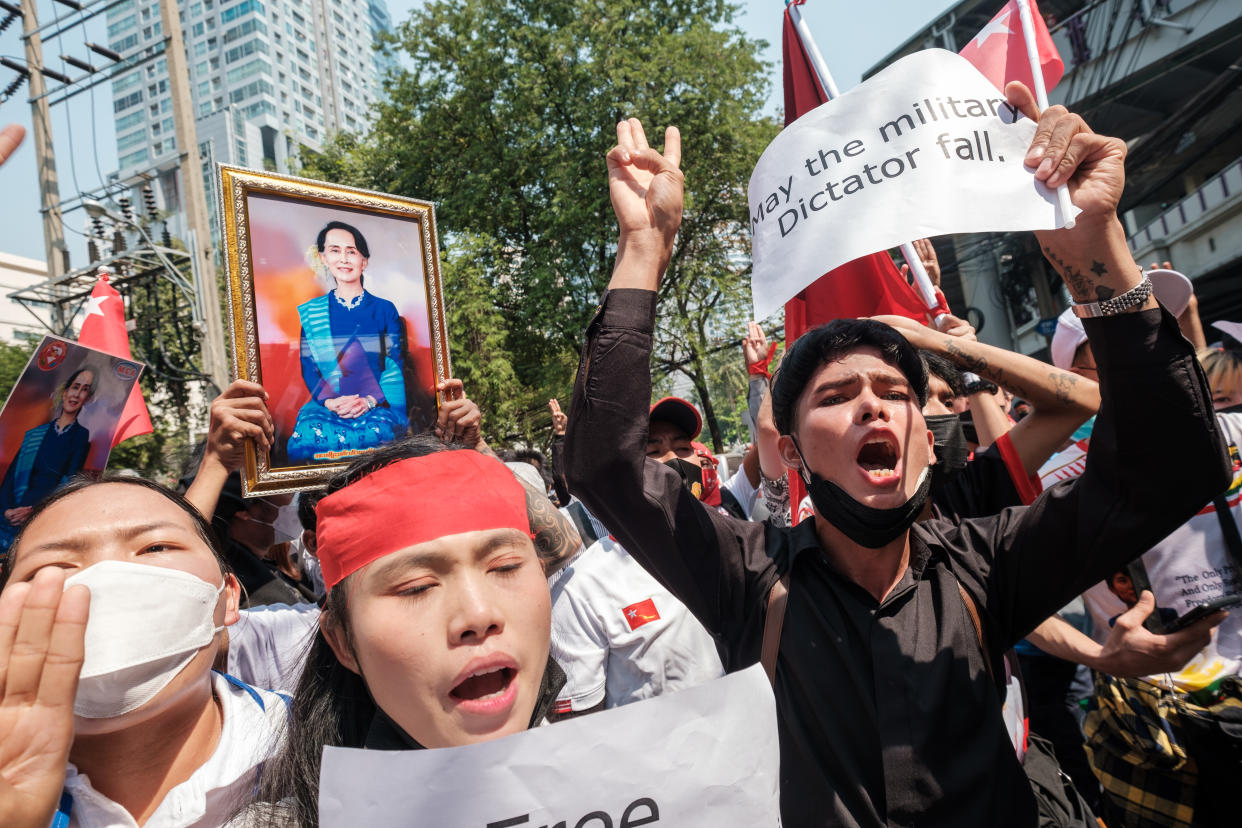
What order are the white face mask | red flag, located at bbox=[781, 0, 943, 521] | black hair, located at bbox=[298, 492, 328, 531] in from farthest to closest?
1. red flag, located at bbox=[781, 0, 943, 521]
2. black hair, located at bbox=[298, 492, 328, 531]
3. the white face mask

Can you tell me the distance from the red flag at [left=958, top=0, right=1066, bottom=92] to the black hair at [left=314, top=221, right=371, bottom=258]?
2255 millimetres

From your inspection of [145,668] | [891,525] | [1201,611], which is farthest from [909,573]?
[145,668]

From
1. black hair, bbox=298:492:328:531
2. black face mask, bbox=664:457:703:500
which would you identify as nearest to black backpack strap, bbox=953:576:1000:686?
black hair, bbox=298:492:328:531

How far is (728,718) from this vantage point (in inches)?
53.1

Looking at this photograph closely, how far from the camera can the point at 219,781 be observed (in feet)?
5.31

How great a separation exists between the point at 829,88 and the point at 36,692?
290cm

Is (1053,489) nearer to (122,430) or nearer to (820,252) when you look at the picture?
(820,252)

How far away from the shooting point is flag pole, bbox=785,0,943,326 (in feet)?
9.02

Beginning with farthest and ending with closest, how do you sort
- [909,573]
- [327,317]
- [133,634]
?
[327,317] → [909,573] → [133,634]

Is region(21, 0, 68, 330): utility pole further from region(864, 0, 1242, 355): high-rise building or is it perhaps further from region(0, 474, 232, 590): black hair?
region(864, 0, 1242, 355): high-rise building

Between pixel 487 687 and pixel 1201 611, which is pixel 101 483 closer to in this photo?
pixel 487 687

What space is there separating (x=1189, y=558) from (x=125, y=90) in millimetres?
125218

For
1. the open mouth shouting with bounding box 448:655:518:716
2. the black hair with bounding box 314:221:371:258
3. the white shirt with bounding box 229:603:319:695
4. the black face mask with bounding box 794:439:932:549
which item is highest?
the black hair with bounding box 314:221:371:258

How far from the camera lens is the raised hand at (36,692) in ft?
3.44
